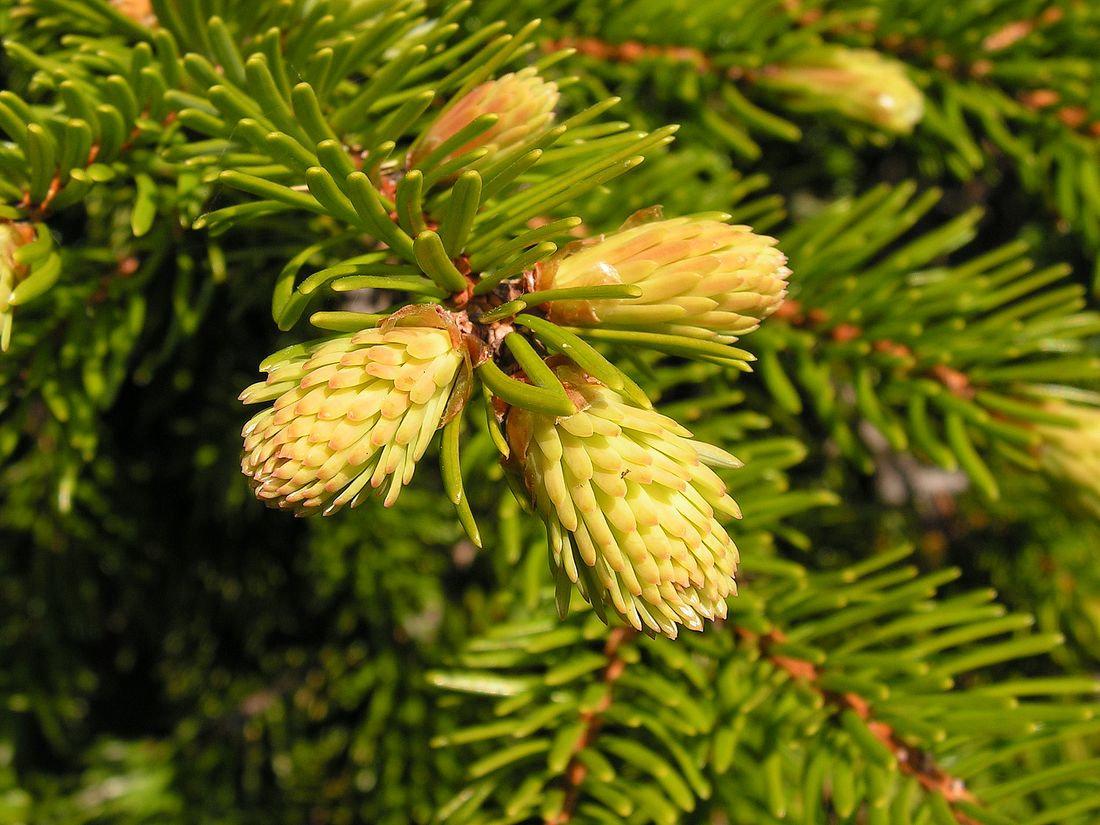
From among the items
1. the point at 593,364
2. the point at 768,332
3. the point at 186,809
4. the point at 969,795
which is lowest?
the point at 186,809

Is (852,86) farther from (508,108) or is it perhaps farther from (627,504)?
(627,504)

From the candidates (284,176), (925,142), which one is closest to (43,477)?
(284,176)

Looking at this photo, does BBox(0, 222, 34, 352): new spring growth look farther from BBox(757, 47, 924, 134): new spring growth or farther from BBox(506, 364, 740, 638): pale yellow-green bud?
BBox(757, 47, 924, 134): new spring growth

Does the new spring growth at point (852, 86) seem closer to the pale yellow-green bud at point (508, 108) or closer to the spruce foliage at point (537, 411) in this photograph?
the spruce foliage at point (537, 411)

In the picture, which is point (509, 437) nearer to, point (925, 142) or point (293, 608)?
point (925, 142)

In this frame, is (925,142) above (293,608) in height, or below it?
above

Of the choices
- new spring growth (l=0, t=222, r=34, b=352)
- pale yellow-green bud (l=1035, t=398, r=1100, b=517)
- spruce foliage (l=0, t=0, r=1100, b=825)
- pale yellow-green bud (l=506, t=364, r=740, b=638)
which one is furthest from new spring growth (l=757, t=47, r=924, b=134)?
new spring growth (l=0, t=222, r=34, b=352)
